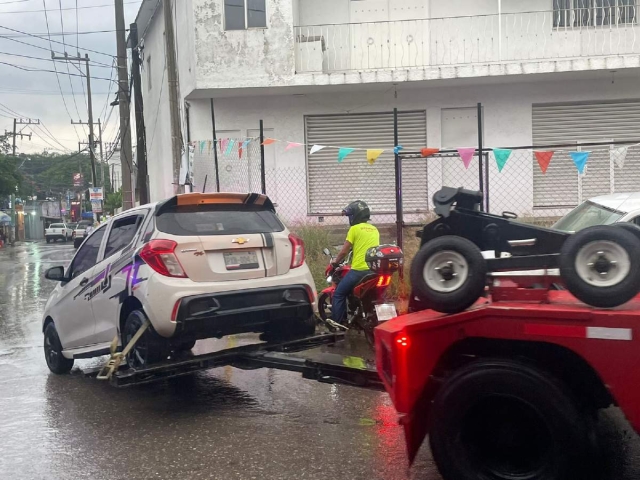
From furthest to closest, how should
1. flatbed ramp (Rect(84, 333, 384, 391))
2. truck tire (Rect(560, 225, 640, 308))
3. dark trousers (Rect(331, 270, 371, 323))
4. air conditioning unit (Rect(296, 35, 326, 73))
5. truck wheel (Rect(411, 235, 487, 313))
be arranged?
air conditioning unit (Rect(296, 35, 326, 73)) → dark trousers (Rect(331, 270, 371, 323)) → flatbed ramp (Rect(84, 333, 384, 391)) → truck wheel (Rect(411, 235, 487, 313)) → truck tire (Rect(560, 225, 640, 308))

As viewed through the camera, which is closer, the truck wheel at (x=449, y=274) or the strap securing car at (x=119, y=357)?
the truck wheel at (x=449, y=274)

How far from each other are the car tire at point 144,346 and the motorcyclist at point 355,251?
2632mm

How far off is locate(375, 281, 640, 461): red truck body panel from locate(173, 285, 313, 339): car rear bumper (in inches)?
74.4

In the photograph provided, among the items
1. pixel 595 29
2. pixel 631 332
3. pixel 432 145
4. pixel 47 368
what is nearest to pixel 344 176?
pixel 432 145

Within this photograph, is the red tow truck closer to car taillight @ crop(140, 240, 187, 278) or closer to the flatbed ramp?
the flatbed ramp

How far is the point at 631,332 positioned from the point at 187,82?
14187 millimetres

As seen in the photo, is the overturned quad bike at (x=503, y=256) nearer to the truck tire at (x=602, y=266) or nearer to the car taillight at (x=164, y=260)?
the truck tire at (x=602, y=266)

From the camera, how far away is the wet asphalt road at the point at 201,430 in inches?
179

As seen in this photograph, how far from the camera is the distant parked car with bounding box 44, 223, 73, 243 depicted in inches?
2148

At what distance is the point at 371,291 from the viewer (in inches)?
305

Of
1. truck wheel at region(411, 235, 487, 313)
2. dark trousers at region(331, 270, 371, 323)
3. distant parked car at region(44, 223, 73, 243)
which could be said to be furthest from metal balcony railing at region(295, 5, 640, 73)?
distant parked car at region(44, 223, 73, 243)

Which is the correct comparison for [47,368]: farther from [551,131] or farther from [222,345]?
[551,131]

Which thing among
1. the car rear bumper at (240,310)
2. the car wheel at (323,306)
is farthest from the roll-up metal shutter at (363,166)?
the car rear bumper at (240,310)

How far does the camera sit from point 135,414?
5.86m
